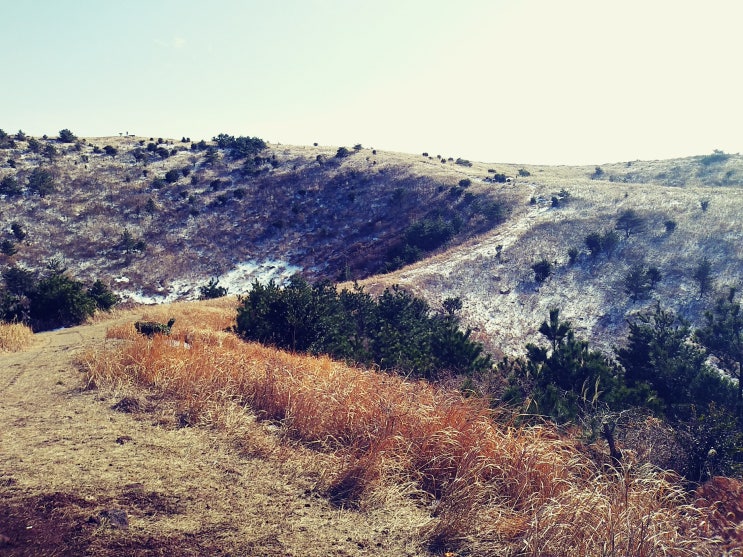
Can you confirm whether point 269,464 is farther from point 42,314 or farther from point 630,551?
point 42,314

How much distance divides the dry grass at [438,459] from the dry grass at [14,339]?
12.1ft

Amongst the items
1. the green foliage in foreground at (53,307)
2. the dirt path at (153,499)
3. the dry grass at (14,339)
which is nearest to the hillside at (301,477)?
the dirt path at (153,499)

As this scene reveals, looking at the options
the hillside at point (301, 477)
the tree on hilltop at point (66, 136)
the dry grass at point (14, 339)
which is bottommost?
the dry grass at point (14, 339)

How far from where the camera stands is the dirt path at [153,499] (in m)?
3.54

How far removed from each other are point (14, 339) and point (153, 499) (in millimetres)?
9342

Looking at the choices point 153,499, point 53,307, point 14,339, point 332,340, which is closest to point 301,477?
point 153,499

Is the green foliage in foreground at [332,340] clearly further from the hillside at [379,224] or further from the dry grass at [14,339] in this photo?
the hillside at [379,224]

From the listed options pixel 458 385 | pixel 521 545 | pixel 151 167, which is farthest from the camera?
pixel 151 167

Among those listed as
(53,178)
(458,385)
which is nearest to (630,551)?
(458,385)

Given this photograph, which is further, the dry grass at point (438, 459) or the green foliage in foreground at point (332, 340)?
the green foliage in foreground at point (332, 340)

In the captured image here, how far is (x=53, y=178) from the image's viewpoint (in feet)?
166

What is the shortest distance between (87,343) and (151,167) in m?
55.6

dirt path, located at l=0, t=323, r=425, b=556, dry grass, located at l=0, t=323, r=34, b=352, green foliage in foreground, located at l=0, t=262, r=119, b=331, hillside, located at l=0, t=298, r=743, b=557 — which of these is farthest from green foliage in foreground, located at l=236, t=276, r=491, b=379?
green foliage in foreground, located at l=0, t=262, r=119, b=331

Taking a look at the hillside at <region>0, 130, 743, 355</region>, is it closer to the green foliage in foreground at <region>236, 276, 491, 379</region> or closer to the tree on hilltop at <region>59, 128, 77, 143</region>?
the tree on hilltop at <region>59, 128, 77, 143</region>
